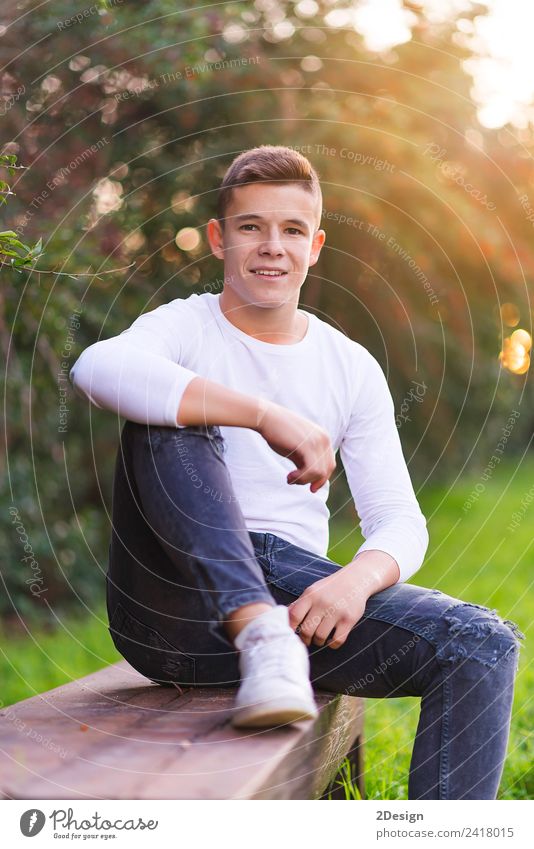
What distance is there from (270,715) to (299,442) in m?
0.44

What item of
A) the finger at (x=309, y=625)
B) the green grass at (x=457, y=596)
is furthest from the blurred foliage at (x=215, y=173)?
the finger at (x=309, y=625)

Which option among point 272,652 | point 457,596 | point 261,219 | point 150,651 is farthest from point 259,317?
point 457,596

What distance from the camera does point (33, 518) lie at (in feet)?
16.2

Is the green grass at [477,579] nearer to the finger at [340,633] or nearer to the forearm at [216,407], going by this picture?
the finger at [340,633]

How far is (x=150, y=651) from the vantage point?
1.74 m

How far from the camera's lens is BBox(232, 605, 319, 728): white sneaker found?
1.31 metres

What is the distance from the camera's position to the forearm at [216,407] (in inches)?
59.6

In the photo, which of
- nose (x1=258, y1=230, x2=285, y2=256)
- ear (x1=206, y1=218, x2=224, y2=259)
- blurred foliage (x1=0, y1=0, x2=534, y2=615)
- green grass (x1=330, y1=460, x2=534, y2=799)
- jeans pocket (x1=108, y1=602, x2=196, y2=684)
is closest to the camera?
jeans pocket (x1=108, y1=602, x2=196, y2=684)

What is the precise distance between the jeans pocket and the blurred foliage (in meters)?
1.33

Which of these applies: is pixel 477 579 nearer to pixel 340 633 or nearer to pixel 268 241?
pixel 268 241

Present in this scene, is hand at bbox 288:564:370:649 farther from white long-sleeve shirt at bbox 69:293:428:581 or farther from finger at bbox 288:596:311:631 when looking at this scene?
white long-sleeve shirt at bbox 69:293:428:581

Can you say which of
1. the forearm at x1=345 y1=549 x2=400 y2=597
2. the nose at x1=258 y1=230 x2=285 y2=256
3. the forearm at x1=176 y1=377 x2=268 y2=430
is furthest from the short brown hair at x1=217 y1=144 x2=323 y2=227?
the forearm at x1=345 y1=549 x2=400 y2=597

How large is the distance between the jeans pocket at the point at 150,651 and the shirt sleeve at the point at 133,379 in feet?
1.30

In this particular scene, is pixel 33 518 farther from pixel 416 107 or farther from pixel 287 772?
pixel 287 772
